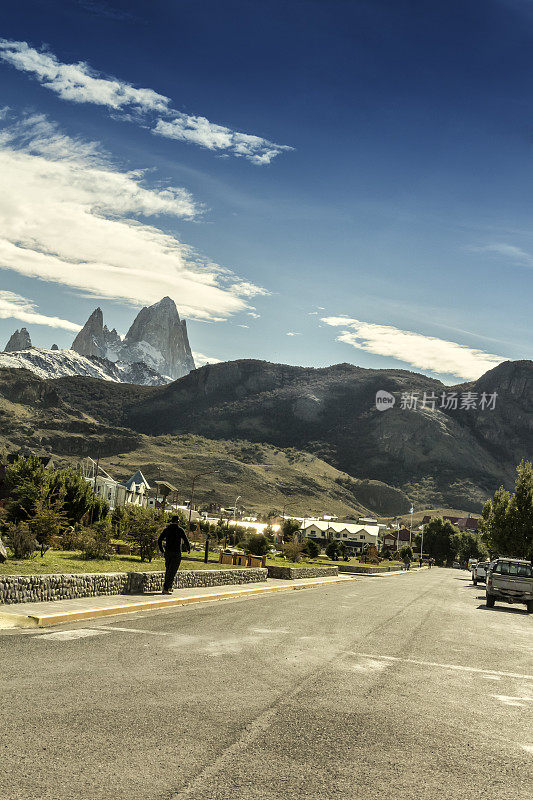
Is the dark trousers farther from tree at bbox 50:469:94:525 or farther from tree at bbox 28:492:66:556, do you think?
tree at bbox 50:469:94:525

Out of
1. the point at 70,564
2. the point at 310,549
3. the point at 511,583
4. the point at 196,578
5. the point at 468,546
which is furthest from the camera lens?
the point at 468,546

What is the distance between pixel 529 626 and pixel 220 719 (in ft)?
52.5

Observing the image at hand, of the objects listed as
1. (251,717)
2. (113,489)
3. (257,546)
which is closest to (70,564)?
(251,717)

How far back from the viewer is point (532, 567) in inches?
1110

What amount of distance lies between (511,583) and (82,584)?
686 inches

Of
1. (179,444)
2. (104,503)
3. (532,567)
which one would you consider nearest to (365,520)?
(179,444)

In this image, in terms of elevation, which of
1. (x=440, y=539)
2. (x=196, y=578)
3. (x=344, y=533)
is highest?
(x=196, y=578)

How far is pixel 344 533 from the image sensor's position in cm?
12775

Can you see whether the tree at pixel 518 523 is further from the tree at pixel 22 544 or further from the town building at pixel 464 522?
the town building at pixel 464 522

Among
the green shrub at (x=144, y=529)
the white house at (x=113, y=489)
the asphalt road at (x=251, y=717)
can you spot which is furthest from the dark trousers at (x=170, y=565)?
the white house at (x=113, y=489)

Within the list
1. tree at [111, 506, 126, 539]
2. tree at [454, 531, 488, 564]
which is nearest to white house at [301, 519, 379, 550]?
tree at [454, 531, 488, 564]

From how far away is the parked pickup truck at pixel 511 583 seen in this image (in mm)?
26203

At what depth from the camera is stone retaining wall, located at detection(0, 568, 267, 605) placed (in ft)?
44.7

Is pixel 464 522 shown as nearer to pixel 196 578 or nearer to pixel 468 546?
pixel 468 546
